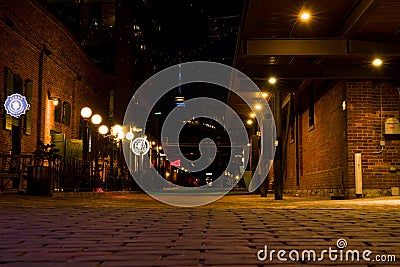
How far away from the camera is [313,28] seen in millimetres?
12133

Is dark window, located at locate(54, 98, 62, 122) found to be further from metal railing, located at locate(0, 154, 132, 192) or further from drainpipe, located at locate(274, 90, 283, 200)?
drainpipe, located at locate(274, 90, 283, 200)

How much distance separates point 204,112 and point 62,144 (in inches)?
833

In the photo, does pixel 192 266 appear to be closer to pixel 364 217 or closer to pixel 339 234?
pixel 339 234

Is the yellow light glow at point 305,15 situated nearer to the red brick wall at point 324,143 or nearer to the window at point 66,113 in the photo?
the red brick wall at point 324,143

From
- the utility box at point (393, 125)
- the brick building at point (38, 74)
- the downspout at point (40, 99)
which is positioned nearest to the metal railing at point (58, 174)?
the brick building at point (38, 74)

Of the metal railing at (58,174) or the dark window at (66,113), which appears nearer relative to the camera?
the metal railing at (58,174)

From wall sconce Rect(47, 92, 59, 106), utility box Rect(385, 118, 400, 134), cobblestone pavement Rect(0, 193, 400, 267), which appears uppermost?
wall sconce Rect(47, 92, 59, 106)

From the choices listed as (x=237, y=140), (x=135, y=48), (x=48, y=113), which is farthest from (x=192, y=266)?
(x=135, y=48)

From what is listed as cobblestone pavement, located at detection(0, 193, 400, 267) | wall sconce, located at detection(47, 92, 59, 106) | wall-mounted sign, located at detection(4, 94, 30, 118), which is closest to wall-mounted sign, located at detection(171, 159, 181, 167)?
wall sconce, located at detection(47, 92, 59, 106)

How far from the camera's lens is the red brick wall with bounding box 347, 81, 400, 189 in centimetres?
1357

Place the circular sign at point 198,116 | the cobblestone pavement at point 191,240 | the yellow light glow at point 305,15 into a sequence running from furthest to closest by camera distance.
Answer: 1. the circular sign at point 198,116
2. the yellow light glow at point 305,15
3. the cobblestone pavement at point 191,240

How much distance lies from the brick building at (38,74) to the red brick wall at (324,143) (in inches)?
368

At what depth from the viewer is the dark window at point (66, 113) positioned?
23531 millimetres

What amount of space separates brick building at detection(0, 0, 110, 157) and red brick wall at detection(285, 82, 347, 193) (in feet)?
30.7
